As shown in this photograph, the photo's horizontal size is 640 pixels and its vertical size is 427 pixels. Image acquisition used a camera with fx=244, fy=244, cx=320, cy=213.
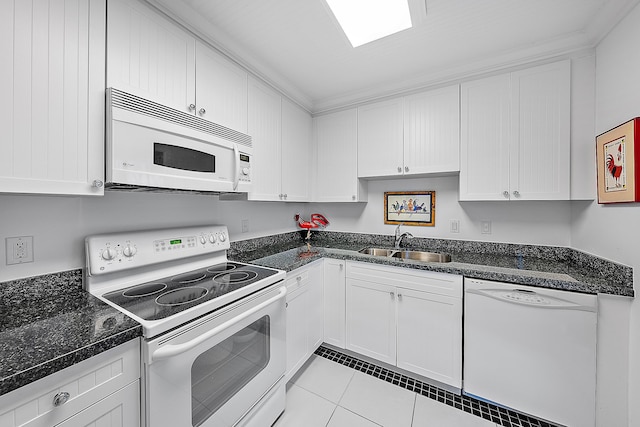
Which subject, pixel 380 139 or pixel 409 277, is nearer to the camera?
pixel 409 277

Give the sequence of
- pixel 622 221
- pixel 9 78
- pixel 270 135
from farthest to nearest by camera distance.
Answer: pixel 270 135, pixel 622 221, pixel 9 78

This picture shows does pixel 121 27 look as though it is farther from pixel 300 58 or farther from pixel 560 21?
pixel 560 21

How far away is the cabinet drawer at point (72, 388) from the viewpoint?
2.07ft

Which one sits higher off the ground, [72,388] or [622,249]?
[622,249]

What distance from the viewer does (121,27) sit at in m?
1.13

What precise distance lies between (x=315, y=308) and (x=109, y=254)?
144 cm

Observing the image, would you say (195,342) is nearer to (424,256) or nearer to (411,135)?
(424,256)

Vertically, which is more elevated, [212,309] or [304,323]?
[212,309]

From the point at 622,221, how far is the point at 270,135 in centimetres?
228

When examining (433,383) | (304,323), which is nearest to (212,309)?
(304,323)

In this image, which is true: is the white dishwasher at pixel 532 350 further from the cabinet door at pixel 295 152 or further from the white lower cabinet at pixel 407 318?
the cabinet door at pixel 295 152

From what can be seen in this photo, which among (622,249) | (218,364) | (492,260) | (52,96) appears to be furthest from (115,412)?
(622,249)

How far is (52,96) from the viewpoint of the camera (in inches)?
36.7

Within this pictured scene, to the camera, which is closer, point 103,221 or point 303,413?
point 103,221
